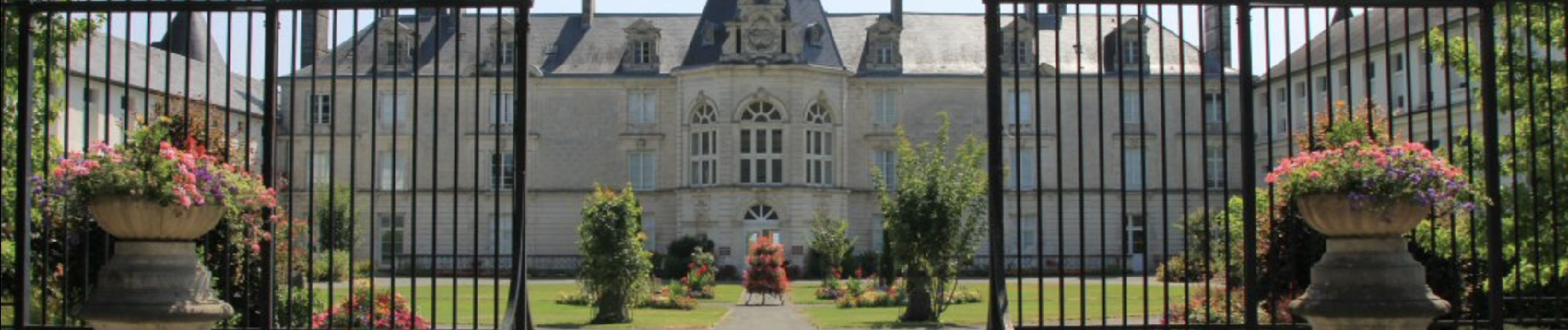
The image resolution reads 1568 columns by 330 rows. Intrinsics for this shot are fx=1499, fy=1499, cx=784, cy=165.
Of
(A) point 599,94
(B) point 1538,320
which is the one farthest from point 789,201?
(B) point 1538,320

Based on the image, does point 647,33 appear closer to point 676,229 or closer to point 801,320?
point 676,229

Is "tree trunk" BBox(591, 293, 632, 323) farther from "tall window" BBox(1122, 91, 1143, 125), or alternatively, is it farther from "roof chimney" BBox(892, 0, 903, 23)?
"roof chimney" BBox(892, 0, 903, 23)

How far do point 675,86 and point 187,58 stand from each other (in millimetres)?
36112

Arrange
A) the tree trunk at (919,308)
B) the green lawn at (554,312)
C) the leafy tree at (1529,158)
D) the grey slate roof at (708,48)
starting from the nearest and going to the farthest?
the leafy tree at (1529,158), the green lawn at (554,312), the tree trunk at (919,308), the grey slate roof at (708,48)

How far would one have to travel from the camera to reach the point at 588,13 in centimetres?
4656

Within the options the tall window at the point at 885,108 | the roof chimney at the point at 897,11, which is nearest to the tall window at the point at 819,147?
the tall window at the point at 885,108

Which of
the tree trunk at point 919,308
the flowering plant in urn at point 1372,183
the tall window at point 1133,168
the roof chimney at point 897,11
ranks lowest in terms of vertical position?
the tree trunk at point 919,308

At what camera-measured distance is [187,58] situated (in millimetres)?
8117

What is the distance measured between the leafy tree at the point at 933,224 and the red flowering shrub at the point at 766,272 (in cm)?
380

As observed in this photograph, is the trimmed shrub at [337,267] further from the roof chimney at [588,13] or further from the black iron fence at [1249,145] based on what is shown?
the black iron fence at [1249,145]

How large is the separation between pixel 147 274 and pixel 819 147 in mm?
35838

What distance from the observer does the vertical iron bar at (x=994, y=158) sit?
7.98 meters

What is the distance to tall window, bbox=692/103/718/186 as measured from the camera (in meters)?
42.4

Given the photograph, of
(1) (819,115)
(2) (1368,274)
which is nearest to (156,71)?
(1) (819,115)
